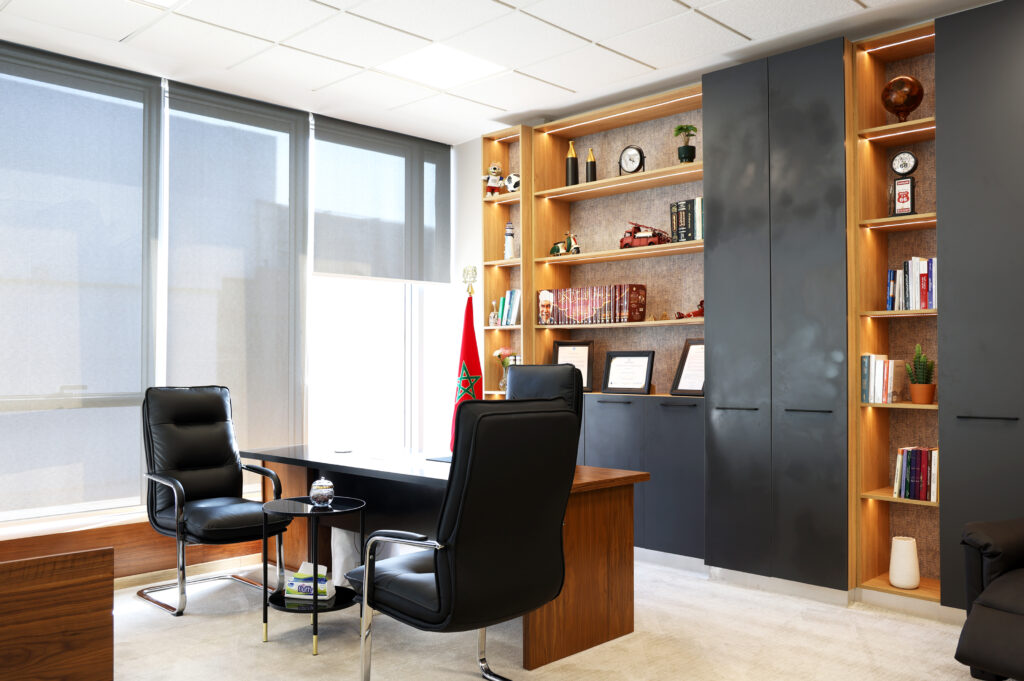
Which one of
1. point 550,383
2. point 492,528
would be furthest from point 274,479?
point 492,528

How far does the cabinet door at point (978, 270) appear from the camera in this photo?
146 inches

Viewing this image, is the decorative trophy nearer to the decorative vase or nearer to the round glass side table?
the decorative vase

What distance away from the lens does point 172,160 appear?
5.09m

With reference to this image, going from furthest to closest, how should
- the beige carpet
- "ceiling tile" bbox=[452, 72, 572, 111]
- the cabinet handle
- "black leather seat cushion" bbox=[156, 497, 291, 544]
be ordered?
1. "ceiling tile" bbox=[452, 72, 572, 111]
2. "black leather seat cushion" bbox=[156, 497, 291, 544]
3. the cabinet handle
4. the beige carpet

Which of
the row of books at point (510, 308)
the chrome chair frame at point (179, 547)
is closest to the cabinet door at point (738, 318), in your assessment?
the row of books at point (510, 308)

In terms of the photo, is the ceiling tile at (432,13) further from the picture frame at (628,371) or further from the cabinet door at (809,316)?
the picture frame at (628,371)

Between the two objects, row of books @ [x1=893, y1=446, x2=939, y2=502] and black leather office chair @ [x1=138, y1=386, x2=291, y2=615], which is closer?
black leather office chair @ [x1=138, y1=386, x2=291, y2=615]

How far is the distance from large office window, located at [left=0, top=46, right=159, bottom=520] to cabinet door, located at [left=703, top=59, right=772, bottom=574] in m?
3.43

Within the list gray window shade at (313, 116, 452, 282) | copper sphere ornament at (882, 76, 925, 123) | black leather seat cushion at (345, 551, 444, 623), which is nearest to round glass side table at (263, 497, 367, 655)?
black leather seat cushion at (345, 551, 444, 623)

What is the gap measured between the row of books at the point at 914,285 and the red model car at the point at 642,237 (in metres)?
1.48

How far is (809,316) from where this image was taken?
434 centimetres

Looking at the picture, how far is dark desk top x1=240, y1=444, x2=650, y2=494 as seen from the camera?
345cm

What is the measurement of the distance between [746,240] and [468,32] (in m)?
1.93

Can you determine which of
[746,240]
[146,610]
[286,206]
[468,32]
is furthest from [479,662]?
[286,206]
